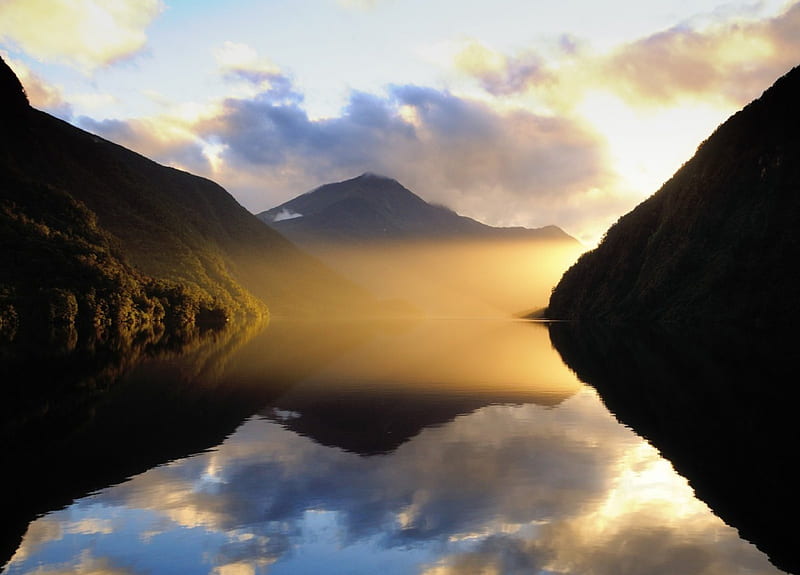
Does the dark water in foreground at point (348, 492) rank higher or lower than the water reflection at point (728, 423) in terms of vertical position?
higher

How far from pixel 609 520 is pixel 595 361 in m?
56.8

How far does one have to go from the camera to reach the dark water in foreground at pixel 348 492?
53.1 feet

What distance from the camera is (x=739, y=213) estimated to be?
194m

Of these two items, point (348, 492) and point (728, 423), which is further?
point (728, 423)

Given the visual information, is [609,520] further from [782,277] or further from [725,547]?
[782,277]

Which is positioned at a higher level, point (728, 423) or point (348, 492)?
point (348, 492)

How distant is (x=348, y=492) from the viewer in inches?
850

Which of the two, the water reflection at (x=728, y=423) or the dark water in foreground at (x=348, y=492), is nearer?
the dark water in foreground at (x=348, y=492)

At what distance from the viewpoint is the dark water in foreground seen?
16172 mm

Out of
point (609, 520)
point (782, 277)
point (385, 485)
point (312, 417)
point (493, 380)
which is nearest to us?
point (609, 520)

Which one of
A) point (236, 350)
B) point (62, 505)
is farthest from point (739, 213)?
point (62, 505)

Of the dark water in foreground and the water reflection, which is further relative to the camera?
the water reflection

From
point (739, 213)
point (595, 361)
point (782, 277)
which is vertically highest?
point (739, 213)

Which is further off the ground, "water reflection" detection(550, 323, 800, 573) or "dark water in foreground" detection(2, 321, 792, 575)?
"dark water in foreground" detection(2, 321, 792, 575)
